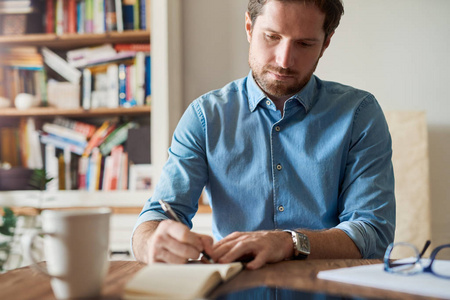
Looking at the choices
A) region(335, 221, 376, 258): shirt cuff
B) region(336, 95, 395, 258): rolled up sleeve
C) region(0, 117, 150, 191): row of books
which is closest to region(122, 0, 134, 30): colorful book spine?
region(0, 117, 150, 191): row of books

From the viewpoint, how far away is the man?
4.25 ft

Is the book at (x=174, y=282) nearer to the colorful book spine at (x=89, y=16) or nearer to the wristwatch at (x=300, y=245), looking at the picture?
the wristwatch at (x=300, y=245)

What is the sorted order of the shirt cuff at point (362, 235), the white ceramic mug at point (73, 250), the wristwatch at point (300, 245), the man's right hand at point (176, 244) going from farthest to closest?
1. the shirt cuff at point (362, 235)
2. the wristwatch at point (300, 245)
3. the man's right hand at point (176, 244)
4. the white ceramic mug at point (73, 250)

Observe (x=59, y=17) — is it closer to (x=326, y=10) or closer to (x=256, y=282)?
(x=326, y=10)

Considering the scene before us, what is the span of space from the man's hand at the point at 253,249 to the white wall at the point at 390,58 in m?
1.65

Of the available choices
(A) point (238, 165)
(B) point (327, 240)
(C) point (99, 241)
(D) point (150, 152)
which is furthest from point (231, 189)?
(D) point (150, 152)

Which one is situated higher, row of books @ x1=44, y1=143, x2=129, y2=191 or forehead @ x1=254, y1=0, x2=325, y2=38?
forehead @ x1=254, y1=0, x2=325, y2=38

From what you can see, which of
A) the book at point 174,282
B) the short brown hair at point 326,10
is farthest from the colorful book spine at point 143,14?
the book at point 174,282

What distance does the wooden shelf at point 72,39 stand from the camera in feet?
8.16

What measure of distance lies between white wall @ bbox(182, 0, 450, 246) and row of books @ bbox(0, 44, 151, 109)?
1.02 feet

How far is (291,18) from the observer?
131 centimetres

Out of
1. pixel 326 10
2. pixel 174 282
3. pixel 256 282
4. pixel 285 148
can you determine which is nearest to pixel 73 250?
pixel 174 282

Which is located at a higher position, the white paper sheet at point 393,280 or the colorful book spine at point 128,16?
the colorful book spine at point 128,16

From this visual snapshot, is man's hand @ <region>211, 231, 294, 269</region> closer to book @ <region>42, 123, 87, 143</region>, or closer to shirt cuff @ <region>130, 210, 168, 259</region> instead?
shirt cuff @ <region>130, 210, 168, 259</region>
